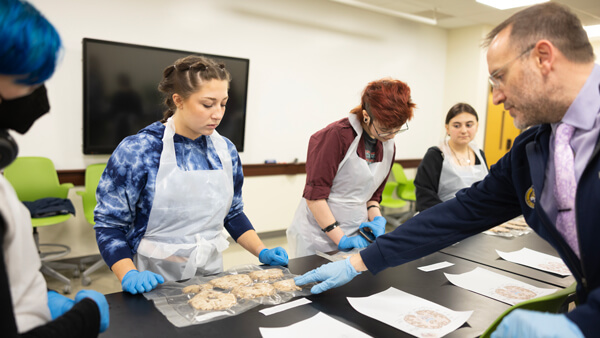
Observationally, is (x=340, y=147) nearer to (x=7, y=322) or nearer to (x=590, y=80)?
(x=590, y=80)

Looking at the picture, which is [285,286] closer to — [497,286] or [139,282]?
[139,282]

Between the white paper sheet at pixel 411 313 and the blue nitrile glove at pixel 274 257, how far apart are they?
0.37 m

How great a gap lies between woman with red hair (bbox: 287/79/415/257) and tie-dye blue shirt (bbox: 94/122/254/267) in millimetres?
606

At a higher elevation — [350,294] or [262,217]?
[350,294]

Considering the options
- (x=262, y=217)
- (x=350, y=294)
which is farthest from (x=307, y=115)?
(x=350, y=294)

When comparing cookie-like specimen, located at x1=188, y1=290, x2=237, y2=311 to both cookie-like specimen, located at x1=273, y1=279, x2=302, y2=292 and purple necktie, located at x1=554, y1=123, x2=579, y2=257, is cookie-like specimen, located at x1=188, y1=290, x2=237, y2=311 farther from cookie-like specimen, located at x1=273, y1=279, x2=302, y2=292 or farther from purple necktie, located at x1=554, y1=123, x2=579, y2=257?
purple necktie, located at x1=554, y1=123, x2=579, y2=257

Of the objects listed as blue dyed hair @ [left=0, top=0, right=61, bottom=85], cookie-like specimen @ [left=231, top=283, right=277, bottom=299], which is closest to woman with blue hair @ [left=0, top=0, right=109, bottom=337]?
blue dyed hair @ [left=0, top=0, right=61, bottom=85]

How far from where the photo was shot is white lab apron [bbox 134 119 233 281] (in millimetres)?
1577

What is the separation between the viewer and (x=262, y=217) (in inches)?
185

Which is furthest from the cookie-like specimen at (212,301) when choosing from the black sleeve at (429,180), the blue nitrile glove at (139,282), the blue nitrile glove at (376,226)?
the black sleeve at (429,180)

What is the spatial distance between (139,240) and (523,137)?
4.41ft

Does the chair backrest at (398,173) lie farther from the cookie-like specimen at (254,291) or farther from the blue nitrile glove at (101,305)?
the blue nitrile glove at (101,305)

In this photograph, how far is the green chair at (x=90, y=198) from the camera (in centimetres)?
339

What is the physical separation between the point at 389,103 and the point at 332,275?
2.98 feet
